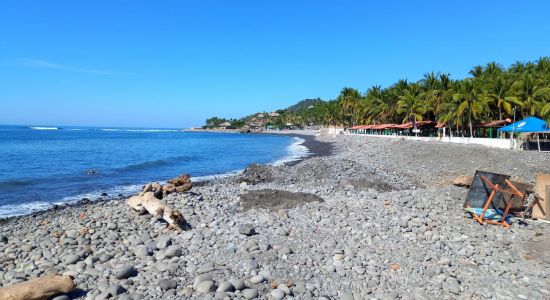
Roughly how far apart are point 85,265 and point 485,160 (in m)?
25.8

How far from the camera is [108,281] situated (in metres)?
7.53

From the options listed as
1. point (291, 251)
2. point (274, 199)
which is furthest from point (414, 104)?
point (291, 251)

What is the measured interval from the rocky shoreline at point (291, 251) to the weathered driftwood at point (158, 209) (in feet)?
0.82

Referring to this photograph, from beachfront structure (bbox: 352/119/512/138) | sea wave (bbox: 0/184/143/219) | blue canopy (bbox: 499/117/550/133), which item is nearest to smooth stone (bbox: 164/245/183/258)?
sea wave (bbox: 0/184/143/219)

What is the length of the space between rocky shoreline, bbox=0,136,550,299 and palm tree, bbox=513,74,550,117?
3804cm

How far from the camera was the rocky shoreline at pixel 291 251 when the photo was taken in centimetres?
729

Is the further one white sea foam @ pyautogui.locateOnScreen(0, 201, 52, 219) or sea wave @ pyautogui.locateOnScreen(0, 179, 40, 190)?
sea wave @ pyautogui.locateOnScreen(0, 179, 40, 190)

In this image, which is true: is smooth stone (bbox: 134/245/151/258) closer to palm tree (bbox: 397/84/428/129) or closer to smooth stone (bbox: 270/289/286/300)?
smooth stone (bbox: 270/289/286/300)

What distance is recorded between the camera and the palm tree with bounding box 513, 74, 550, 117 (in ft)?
146

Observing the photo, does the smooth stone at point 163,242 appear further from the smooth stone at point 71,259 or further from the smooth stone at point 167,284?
the smooth stone at point 167,284

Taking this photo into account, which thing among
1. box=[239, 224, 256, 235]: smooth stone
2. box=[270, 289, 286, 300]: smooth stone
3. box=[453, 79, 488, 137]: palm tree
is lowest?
box=[270, 289, 286, 300]: smooth stone

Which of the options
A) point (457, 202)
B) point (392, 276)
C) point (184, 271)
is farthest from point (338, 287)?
point (457, 202)

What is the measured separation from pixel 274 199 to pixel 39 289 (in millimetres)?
8885

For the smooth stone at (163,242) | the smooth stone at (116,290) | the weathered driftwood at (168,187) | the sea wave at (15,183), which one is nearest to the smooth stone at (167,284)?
the smooth stone at (116,290)
